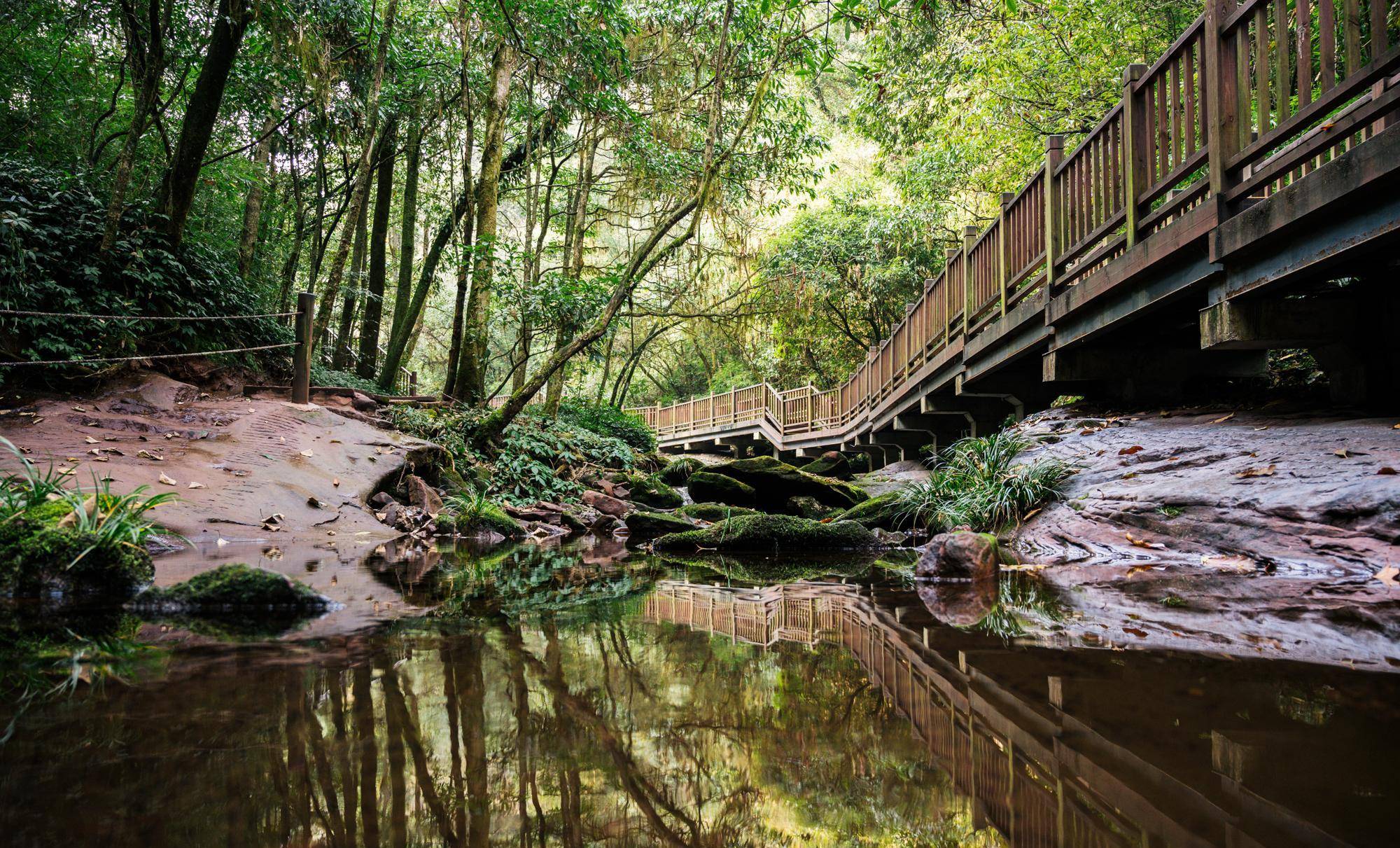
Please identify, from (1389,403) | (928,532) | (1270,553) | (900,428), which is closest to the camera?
(1270,553)

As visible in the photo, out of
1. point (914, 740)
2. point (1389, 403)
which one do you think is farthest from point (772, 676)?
point (1389, 403)

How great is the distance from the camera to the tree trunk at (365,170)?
900 cm

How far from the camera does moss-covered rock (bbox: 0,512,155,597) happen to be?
9.17 ft

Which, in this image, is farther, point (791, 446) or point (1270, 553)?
point (791, 446)

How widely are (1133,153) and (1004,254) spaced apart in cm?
201

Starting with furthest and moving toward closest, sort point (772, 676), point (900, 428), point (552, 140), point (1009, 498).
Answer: point (552, 140) < point (900, 428) < point (1009, 498) < point (772, 676)

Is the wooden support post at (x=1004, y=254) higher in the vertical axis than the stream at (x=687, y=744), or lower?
higher

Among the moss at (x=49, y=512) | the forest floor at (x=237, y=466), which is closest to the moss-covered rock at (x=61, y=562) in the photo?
the moss at (x=49, y=512)

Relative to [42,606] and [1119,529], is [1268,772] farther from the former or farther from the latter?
[42,606]

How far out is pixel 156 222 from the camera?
26.2 feet

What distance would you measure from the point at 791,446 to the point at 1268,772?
15748 mm

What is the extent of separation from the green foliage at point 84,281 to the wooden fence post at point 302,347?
464 mm

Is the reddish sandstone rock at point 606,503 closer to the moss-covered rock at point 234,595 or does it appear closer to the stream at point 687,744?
the moss-covered rock at point 234,595

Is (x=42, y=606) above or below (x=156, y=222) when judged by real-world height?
below
